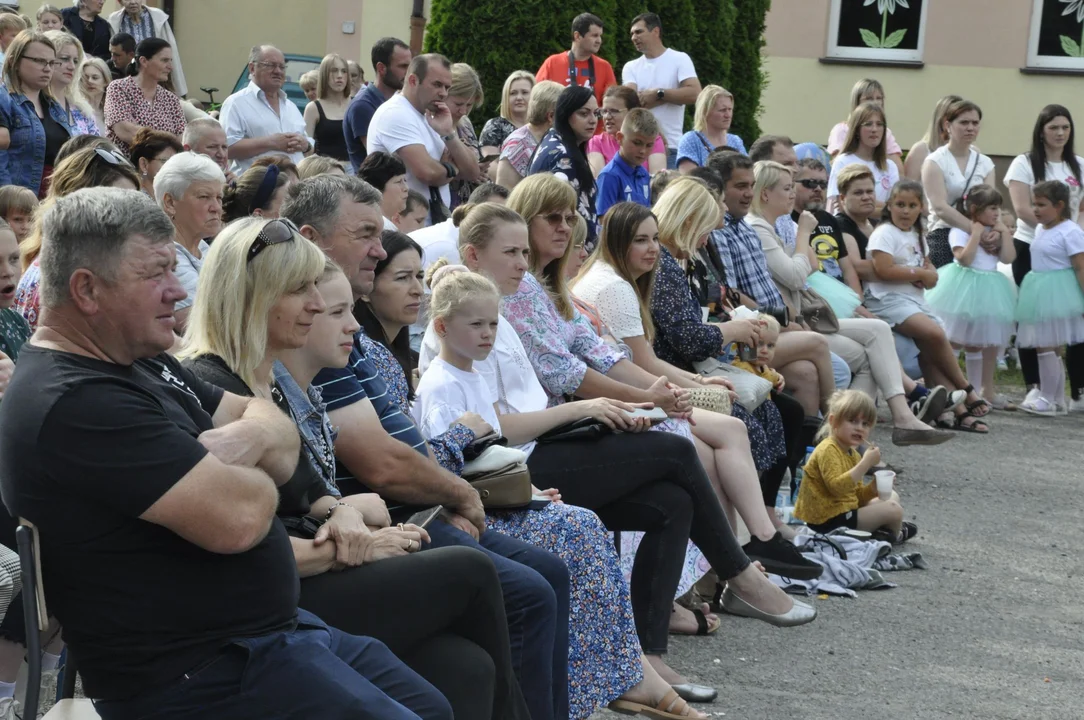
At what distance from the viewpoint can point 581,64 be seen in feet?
36.8

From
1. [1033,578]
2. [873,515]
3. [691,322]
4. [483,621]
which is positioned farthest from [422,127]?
[483,621]

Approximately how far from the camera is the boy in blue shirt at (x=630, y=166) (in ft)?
27.2

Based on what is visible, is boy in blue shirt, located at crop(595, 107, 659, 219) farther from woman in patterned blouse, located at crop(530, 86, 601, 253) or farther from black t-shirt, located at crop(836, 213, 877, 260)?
black t-shirt, located at crop(836, 213, 877, 260)

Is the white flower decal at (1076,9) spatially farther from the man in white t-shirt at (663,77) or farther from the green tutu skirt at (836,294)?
the green tutu skirt at (836,294)

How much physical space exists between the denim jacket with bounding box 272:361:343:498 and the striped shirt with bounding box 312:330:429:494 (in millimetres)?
135

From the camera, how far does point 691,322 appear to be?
6539 mm

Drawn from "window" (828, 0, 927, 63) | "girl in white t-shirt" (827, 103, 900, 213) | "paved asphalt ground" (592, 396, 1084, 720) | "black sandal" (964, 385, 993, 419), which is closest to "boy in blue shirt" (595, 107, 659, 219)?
"paved asphalt ground" (592, 396, 1084, 720)

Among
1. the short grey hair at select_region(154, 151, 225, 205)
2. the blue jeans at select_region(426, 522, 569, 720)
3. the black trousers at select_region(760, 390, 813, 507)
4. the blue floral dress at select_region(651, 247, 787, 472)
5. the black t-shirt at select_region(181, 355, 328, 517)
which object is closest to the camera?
the black t-shirt at select_region(181, 355, 328, 517)

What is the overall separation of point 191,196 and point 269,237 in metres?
2.19

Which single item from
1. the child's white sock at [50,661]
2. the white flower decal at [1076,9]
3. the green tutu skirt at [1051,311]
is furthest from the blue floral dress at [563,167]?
the white flower decal at [1076,9]

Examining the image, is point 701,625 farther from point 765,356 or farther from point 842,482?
point 765,356

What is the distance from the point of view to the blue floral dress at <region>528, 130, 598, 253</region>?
26.0ft

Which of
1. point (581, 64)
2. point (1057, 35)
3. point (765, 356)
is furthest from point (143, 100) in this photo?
point (1057, 35)

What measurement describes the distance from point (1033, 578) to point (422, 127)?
415cm
